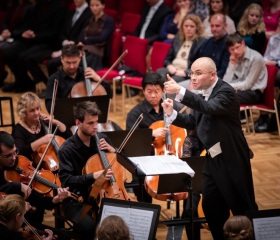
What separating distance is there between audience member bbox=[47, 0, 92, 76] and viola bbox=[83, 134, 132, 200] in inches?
165

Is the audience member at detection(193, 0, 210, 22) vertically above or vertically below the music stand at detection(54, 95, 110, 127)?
above

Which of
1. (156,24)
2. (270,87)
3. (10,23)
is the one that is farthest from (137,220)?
(10,23)

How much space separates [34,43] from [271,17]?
10.7ft

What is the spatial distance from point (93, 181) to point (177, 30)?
A: 13.6 ft

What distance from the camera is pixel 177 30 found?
841 centimetres

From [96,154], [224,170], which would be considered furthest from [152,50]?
[224,170]

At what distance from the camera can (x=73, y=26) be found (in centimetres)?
891

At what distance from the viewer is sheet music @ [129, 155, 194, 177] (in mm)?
4137

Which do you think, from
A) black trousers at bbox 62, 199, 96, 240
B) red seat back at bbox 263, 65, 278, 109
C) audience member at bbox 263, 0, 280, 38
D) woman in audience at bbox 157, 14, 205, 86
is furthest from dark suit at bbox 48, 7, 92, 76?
black trousers at bbox 62, 199, 96, 240

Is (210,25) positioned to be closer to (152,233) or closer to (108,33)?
(108,33)

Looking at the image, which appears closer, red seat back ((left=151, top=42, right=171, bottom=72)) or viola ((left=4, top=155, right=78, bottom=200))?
viola ((left=4, top=155, right=78, bottom=200))

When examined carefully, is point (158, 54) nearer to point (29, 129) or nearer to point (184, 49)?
point (184, 49)

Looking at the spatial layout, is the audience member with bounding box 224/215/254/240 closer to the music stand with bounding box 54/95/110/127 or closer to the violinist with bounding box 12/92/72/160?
the violinist with bounding box 12/92/72/160

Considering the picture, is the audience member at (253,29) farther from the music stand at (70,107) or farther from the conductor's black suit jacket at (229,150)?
the conductor's black suit jacket at (229,150)
